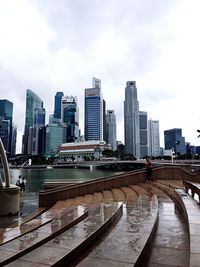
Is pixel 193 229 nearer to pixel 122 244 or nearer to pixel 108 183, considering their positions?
pixel 122 244

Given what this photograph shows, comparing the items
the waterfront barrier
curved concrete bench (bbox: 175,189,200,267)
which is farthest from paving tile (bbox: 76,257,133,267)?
the waterfront barrier

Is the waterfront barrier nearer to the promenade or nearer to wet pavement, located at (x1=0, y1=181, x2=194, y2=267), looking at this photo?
the promenade

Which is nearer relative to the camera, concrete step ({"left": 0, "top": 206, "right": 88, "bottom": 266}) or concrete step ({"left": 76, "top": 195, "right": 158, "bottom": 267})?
concrete step ({"left": 76, "top": 195, "right": 158, "bottom": 267})

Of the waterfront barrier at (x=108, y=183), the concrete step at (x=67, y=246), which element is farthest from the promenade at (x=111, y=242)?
the waterfront barrier at (x=108, y=183)

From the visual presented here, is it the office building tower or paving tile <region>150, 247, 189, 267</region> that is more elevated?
the office building tower

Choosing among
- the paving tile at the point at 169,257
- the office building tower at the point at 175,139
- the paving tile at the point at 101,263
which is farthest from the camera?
the office building tower at the point at 175,139

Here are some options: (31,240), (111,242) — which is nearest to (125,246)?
(111,242)

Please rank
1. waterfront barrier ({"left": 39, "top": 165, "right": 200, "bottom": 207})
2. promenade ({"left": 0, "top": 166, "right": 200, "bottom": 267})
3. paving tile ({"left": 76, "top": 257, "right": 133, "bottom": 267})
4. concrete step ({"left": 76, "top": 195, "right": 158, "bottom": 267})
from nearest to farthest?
1. paving tile ({"left": 76, "top": 257, "right": 133, "bottom": 267})
2. concrete step ({"left": 76, "top": 195, "right": 158, "bottom": 267})
3. promenade ({"left": 0, "top": 166, "right": 200, "bottom": 267})
4. waterfront barrier ({"left": 39, "top": 165, "right": 200, "bottom": 207})

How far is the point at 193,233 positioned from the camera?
16.1 feet

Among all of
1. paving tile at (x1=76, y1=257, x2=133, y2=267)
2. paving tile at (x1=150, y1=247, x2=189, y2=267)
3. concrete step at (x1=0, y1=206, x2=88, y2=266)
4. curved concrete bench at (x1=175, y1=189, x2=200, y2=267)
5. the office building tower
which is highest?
the office building tower

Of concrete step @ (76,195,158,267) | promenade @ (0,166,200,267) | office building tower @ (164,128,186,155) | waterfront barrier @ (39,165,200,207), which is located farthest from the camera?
office building tower @ (164,128,186,155)

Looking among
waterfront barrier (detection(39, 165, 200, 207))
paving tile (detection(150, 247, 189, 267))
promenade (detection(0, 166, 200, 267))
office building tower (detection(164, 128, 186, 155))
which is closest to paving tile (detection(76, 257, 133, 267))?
promenade (detection(0, 166, 200, 267))

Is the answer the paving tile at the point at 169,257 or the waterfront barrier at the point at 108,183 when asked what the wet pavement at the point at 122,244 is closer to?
the paving tile at the point at 169,257

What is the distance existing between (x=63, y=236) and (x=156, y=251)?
77.4 inches
